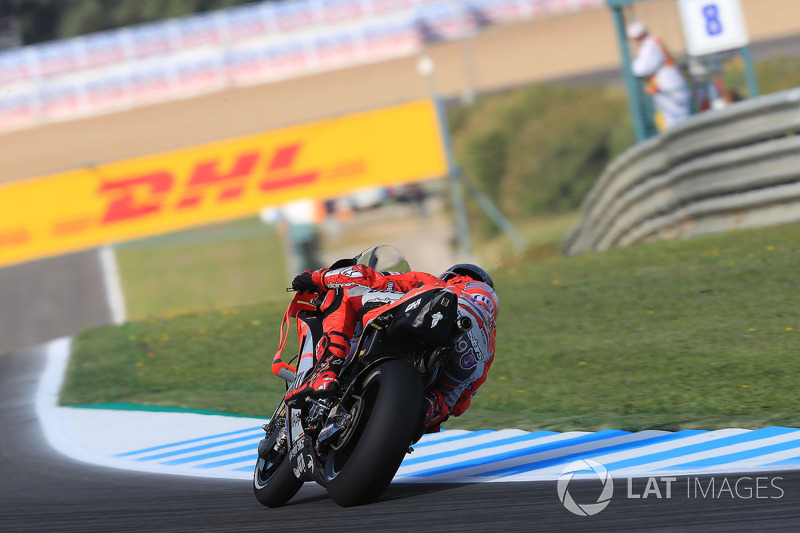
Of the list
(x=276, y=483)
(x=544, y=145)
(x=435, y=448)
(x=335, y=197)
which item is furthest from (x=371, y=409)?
(x=544, y=145)

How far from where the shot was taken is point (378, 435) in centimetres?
433

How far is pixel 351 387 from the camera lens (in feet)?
15.5

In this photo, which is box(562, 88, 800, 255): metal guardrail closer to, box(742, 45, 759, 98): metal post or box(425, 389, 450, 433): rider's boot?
box(742, 45, 759, 98): metal post

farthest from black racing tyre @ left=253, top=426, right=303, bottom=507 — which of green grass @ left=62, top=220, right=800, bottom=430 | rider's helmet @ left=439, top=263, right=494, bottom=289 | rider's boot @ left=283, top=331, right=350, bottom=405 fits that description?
green grass @ left=62, top=220, right=800, bottom=430

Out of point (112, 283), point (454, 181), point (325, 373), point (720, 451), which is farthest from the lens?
point (112, 283)

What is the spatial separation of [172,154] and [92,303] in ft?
9.97

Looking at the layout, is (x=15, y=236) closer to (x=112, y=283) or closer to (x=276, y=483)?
(x=112, y=283)

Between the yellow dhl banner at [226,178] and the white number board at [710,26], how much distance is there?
5.26 meters

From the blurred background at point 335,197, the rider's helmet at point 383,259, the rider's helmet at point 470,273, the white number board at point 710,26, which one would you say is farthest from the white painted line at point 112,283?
the rider's helmet at point 383,259

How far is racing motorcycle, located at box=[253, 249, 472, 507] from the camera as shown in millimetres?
4387

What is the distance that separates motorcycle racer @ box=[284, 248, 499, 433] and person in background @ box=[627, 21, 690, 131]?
844 centimetres

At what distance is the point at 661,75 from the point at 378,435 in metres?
9.66

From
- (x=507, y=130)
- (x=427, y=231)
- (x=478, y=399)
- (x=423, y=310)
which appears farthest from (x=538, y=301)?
(x=507, y=130)

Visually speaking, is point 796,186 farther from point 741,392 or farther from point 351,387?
point 351,387
